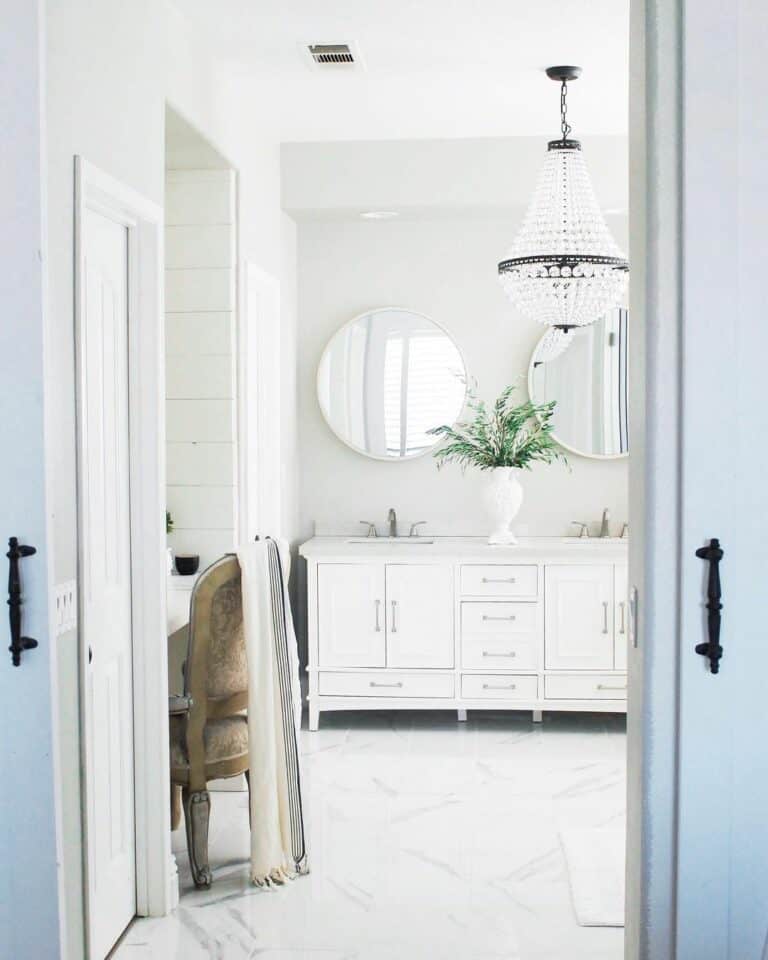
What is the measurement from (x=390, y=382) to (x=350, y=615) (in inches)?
47.9

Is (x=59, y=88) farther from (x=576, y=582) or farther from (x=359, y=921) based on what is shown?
(x=576, y=582)

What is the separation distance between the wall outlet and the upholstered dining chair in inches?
31.3

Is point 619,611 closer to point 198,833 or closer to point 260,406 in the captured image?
point 260,406

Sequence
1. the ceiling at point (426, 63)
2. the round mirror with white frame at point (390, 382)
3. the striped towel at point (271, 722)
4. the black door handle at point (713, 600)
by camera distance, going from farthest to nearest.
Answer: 1. the round mirror with white frame at point (390, 382)
2. the ceiling at point (426, 63)
3. the striped towel at point (271, 722)
4. the black door handle at point (713, 600)

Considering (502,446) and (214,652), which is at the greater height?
(502,446)

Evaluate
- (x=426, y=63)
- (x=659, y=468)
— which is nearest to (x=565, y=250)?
(x=426, y=63)

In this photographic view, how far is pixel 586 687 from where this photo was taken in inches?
196

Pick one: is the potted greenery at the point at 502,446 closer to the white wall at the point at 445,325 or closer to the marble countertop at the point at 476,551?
the white wall at the point at 445,325

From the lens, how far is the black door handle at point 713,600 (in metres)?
1.71

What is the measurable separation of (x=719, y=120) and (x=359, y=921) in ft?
7.67

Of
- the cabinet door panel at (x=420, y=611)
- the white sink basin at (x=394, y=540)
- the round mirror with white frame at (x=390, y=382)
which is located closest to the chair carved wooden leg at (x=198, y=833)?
the cabinet door panel at (x=420, y=611)

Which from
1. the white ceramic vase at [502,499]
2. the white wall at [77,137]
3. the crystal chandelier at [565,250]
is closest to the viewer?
the white wall at [77,137]

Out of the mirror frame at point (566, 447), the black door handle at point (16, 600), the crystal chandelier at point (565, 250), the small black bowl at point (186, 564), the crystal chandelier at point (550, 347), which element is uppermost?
the crystal chandelier at point (565, 250)

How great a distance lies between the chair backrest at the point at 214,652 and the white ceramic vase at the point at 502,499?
2066mm
